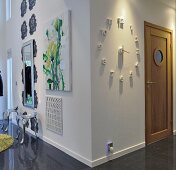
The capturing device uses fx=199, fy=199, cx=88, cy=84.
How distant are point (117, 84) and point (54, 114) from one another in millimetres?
1236

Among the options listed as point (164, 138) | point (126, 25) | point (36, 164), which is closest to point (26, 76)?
point (36, 164)

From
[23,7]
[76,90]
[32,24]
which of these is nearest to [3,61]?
[23,7]

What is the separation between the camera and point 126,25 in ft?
10.3

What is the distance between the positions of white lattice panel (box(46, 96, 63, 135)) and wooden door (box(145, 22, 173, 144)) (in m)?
1.52

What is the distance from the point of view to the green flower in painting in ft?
10.3

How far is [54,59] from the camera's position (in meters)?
3.31

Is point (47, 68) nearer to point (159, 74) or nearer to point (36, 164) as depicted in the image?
point (36, 164)

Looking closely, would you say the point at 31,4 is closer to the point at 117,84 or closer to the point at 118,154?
the point at 117,84

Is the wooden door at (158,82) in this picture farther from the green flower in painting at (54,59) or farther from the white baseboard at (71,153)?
the green flower in painting at (54,59)

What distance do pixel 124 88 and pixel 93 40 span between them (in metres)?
0.94

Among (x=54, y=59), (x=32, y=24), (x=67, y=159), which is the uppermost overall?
(x=32, y=24)

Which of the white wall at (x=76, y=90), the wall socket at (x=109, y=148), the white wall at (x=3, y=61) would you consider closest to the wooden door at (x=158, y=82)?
the wall socket at (x=109, y=148)

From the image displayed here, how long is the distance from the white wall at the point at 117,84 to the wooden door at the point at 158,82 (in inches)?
6.1

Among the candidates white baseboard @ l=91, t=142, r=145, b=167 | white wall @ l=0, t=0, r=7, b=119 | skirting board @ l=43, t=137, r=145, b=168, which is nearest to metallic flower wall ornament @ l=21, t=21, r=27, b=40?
white wall @ l=0, t=0, r=7, b=119
